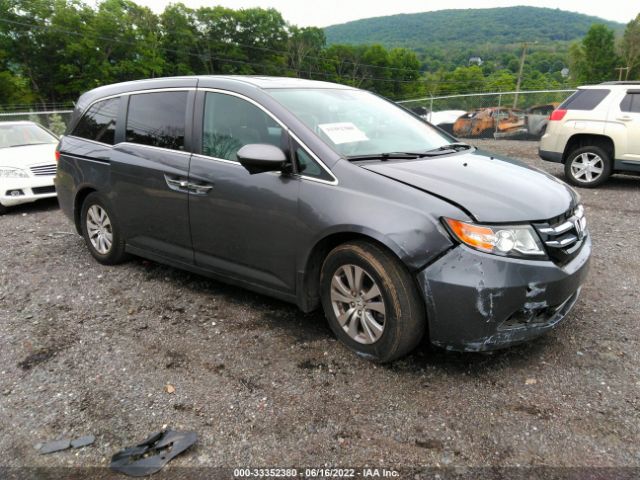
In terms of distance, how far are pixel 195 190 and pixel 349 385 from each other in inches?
71.2

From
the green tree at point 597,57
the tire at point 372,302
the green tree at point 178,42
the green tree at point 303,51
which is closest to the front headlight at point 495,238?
the tire at point 372,302

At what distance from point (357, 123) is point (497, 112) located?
582 inches

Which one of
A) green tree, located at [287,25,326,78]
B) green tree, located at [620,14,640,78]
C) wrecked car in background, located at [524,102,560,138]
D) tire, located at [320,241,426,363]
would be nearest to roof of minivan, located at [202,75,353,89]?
tire, located at [320,241,426,363]

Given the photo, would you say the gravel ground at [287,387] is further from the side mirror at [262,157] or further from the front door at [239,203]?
the side mirror at [262,157]

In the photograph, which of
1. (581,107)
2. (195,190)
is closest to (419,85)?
(581,107)

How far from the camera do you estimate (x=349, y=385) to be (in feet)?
9.26

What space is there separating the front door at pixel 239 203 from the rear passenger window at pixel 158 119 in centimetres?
24

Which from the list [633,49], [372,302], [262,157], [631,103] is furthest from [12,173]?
[633,49]

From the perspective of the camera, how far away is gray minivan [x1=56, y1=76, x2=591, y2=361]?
2623mm

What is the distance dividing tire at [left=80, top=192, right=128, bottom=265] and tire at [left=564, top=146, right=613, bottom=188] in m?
7.40

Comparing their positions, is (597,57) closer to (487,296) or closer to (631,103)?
(631,103)

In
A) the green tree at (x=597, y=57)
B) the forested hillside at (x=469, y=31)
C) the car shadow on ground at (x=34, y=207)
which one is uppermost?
the forested hillside at (x=469, y=31)

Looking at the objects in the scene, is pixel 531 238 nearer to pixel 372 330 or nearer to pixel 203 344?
pixel 372 330

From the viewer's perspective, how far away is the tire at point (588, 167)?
814 cm
